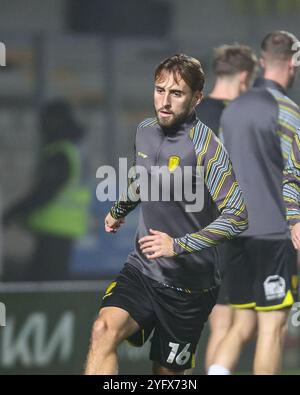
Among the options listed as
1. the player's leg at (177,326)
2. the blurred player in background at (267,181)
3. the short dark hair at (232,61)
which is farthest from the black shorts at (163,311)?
the short dark hair at (232,61)

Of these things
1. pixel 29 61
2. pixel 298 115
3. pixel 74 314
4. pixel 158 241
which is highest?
pixel 29 61

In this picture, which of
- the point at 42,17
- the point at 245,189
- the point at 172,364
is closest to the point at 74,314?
the point at 42,17

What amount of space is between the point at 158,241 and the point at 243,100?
6.06 ft

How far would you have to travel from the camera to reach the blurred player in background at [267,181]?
7215 millimetres

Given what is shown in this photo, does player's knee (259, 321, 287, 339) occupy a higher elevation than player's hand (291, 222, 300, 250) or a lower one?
lower

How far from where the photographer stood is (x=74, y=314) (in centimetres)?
1037

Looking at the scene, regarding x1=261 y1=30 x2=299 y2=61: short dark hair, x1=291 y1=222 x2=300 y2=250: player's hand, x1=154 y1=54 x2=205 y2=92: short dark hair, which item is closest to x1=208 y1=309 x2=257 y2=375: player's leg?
x1=261 y1=30 x2=299 y2=61: short dark hair

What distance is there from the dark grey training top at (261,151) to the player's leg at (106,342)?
5.46ft

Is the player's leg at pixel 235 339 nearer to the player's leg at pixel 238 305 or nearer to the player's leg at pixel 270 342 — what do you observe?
the player's leg at pixel 238 305

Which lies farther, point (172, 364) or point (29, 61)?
point (29, 61)

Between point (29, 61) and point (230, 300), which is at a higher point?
point (29, 61)

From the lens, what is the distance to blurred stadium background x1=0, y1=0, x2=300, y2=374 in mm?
10336

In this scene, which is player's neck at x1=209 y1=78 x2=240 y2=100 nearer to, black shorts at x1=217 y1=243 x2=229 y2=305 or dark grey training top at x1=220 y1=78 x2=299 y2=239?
dark grey training top at x1=220 y1=78 x2=299 y2=239

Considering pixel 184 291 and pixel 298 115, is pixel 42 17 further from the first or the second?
pixel 184 291
